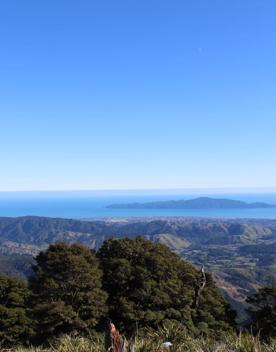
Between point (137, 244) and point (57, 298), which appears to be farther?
point (137, 244)

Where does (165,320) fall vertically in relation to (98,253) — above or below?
below

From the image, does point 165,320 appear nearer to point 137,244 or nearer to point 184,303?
point 184,303

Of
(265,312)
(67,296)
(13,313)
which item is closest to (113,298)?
(67,296)

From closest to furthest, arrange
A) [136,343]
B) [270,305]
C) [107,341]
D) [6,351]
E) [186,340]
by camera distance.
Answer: [107,341], [136,343], [186,340], [6,351], [270,305]

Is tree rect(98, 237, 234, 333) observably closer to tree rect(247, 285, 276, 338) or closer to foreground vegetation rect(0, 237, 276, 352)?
foreground vegetation rect(0, 237, 276, 352)

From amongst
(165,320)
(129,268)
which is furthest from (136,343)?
(129,268)

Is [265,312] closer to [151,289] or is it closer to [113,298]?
[151,289]
